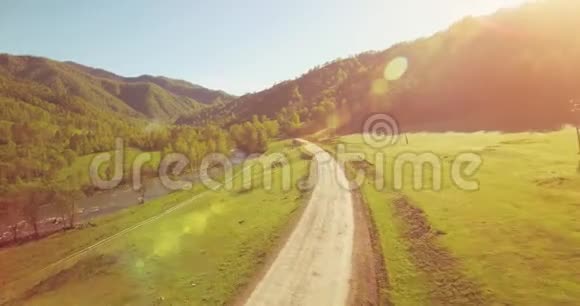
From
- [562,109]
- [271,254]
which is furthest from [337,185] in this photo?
[562,109]

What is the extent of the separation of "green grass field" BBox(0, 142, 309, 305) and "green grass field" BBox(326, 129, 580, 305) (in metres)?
13.4

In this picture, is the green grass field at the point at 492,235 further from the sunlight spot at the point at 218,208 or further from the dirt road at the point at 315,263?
the sunlight spot at the point at 218,208

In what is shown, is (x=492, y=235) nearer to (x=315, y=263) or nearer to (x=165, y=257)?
(x=315, y=263)

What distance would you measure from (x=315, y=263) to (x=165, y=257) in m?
19.4

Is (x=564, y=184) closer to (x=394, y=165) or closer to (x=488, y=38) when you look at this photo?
(x=394, y=165)

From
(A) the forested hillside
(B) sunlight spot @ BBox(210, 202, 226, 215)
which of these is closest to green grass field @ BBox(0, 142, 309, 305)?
(B) sunlight spot @ BBox(210, 202, 226, 215)

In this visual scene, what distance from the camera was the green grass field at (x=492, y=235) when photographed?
25.9 m

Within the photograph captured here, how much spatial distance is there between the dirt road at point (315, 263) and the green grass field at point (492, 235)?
12.0ft

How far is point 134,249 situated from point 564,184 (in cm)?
5097

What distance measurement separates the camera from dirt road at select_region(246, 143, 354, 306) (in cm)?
2922

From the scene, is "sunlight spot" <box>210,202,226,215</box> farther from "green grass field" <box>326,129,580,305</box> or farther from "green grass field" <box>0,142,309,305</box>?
"green grass field" <box>326,129,580,305</box>

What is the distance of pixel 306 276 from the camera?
1275 inches

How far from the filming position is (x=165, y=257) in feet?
149

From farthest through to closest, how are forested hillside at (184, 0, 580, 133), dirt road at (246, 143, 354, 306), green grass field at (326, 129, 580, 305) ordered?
forested hillside at (184, 0, 580, 133)
dirt road at (246, 143, 354, 306)
green grass field at (326, 129, 580, 305)
